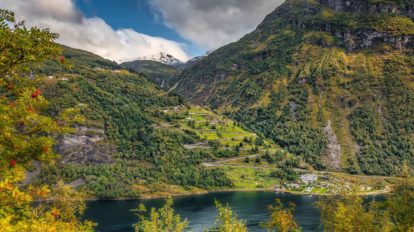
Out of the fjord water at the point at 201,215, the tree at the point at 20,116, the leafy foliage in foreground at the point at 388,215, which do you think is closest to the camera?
the tree at the point at 20,116

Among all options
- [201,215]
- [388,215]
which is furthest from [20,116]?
[201,215]

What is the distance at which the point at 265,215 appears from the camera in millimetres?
164250

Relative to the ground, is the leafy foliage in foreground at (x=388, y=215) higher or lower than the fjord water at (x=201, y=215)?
higher

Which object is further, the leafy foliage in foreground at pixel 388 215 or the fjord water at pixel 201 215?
the fjord water at pixel 201 215

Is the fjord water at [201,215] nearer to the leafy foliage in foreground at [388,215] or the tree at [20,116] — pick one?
the leafy foliage in foreground at [388,215]

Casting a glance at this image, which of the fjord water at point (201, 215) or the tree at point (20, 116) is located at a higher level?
the tree at point (20, 116)

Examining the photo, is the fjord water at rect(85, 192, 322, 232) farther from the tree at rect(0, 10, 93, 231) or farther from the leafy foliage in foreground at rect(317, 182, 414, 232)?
the tree at rect(0, 10, 93, 231)

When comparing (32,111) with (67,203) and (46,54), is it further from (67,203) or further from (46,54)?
(67,203)

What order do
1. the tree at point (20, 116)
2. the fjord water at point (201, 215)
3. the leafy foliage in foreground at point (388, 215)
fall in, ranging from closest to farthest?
1. the tree at point (20, 116)
2. the leafy foliage in foreground at point (388, 215)
3. the fjord water at point (201, 215)

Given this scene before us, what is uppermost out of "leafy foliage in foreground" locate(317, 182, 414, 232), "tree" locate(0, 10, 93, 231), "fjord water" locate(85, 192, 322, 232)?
"tree" locate(0, 10, 93, 231)

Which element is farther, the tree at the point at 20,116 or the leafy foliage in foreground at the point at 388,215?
the leafy foliage in foreground at the point at 388,215

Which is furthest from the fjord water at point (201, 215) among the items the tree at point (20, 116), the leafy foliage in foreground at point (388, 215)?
the tree at point (20, 116)

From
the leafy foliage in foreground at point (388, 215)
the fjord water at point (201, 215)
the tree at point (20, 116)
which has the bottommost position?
the fjord water at point (201, 215)

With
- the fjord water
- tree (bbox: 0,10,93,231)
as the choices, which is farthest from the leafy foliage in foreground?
the fjord water
